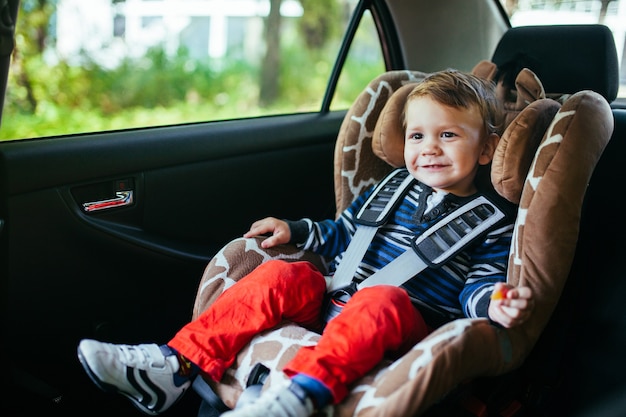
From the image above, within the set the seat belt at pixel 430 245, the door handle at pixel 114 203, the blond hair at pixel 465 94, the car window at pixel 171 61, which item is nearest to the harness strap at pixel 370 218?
the seat belt at pixel 430 245

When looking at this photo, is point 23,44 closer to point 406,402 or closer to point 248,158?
point 248,158

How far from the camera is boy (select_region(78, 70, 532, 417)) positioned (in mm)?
1391

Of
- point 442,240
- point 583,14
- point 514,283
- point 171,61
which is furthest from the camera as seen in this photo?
point 171,61

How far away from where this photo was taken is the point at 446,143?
1.73 m

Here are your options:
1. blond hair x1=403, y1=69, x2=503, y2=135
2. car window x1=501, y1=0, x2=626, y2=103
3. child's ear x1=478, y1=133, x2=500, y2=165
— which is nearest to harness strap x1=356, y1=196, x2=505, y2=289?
child's ear x1=478, y1=133, x2=500, y2=165

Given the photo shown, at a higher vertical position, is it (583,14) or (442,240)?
(583,14)

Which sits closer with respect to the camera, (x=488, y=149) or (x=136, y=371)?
(x=136, y=371)

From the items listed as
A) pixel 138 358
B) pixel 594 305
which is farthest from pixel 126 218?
pixel 594 305

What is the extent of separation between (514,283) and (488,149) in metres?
0.40

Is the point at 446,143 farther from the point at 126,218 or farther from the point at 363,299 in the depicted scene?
the point at 126,218

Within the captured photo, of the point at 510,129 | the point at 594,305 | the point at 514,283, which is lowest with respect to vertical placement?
Result: the point at 594,305

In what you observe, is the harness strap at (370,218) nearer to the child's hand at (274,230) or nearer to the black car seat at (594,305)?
the child's hand at (274,230)

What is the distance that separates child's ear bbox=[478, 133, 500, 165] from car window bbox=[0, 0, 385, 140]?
1.04 m

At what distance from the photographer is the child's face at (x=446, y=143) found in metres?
1.73
